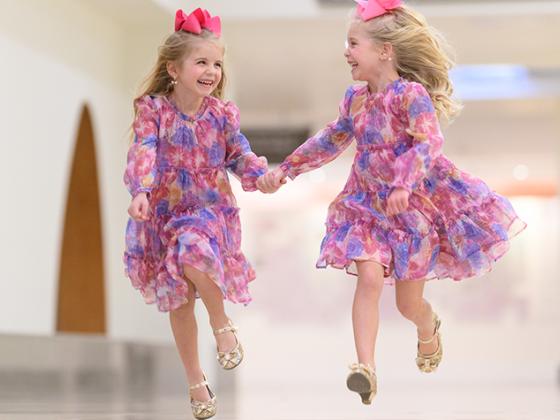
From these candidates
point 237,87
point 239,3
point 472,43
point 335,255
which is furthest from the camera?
point 237,87

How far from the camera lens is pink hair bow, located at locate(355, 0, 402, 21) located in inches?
188

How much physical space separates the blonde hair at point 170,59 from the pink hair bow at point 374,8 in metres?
0.55

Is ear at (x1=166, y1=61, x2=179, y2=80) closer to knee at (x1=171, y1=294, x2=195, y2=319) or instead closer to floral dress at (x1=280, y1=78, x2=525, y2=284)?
floral dress at (x1=280, y1=78, x2=525, y2=284)

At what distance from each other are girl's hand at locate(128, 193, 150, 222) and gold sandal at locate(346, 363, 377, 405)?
91cm

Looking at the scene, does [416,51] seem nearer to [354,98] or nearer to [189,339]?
[354,98]

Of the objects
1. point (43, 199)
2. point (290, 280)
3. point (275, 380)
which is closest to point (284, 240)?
point (290, 280)

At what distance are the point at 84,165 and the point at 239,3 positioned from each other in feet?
5.83

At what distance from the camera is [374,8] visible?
15.7 ft

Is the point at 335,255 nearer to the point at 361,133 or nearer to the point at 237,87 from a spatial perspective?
the point at 361,133

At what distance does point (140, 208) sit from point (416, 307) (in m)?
1.15

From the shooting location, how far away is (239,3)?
9.98 meters

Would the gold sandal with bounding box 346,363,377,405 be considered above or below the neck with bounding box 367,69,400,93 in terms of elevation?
below

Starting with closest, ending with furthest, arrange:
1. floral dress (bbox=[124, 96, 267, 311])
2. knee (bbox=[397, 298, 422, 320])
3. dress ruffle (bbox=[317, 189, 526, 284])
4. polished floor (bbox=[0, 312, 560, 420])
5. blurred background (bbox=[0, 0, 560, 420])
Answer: dress ruffle (bbox=[317, 189, 526, 284]), floral dress (bbox=[124, 96, 267, 311]), knee (bbox=[397, 298, 422, 320]), polished floor (bbox=[0, 312, 560, 420]), blurred background (bbox=[0, 0, 560, 420])

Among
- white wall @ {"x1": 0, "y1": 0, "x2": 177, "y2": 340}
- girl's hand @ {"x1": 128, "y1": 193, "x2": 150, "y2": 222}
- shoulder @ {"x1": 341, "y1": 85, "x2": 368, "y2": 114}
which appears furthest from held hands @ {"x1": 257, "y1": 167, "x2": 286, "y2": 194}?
white wall @ {"x1": 0, "y1": 0, "x2": 177, "y2": 340}
